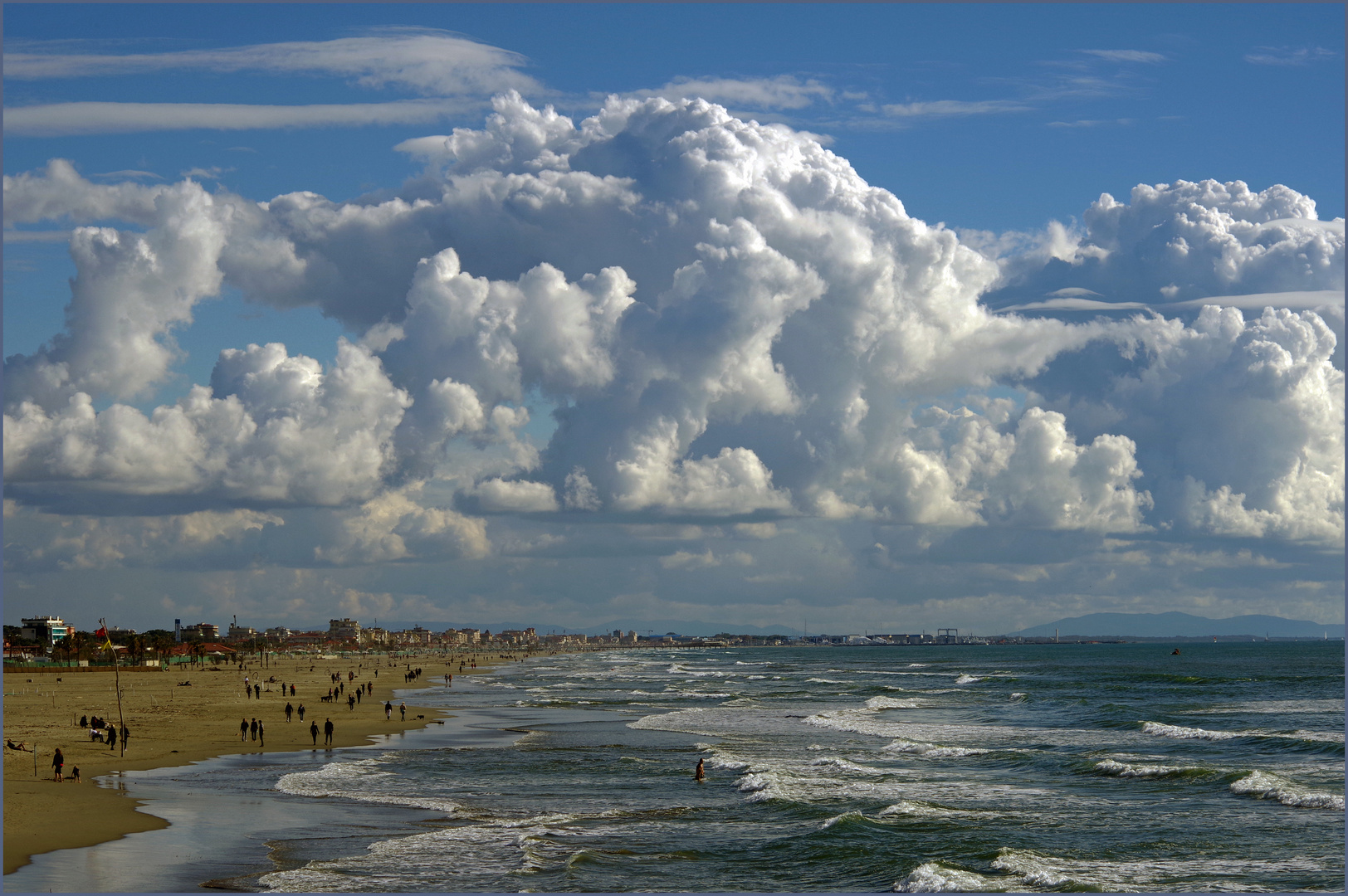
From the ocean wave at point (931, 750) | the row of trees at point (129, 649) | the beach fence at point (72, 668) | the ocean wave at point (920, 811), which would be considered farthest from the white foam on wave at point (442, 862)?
the row of trees at point (129, 649)

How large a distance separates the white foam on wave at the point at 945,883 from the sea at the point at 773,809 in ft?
0.24

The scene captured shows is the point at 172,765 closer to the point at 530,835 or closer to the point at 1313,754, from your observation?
the point at 530,835

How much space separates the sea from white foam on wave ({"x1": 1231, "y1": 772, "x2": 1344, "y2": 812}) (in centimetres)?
15

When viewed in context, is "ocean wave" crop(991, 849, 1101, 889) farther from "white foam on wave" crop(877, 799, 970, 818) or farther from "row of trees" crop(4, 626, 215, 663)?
"row of trees" crop(4, 626, 215, 663)

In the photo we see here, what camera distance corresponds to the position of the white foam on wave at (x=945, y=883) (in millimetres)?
27469

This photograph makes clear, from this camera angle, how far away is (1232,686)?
112m

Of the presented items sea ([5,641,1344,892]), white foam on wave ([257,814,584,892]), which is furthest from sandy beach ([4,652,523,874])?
white foam on wave ([257,814,584,892])

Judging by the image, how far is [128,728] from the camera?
61.7 meters

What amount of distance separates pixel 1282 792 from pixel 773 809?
64.9 ft

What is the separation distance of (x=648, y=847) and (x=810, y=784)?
13.1m

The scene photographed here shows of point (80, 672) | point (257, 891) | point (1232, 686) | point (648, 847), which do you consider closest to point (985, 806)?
point (648, 847)

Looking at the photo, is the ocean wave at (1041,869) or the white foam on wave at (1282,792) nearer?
the ocean wave at (1041,869)

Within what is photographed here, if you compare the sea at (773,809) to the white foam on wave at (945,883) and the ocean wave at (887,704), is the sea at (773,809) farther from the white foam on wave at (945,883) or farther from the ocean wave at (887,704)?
the ocean wave at (887,704)

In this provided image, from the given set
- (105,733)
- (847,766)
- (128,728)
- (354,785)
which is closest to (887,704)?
(847,766)
